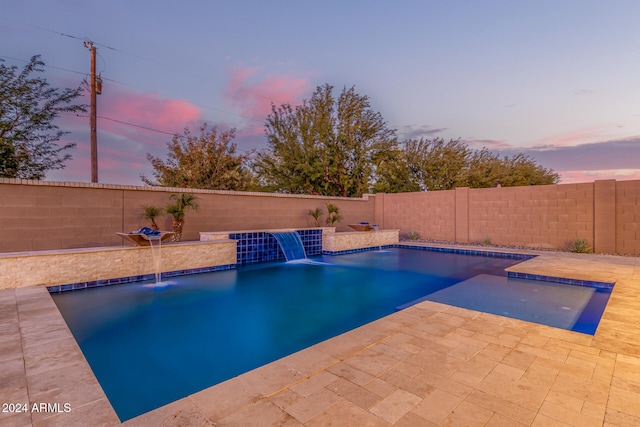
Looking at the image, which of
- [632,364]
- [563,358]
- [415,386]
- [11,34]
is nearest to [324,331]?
[415,386]

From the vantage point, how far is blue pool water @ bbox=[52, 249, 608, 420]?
2875mm

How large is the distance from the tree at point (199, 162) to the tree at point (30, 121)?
459cm

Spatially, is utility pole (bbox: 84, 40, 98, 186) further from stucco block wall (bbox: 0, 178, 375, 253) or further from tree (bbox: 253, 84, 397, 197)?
tree (bbox: 253, 84, 397, 197)

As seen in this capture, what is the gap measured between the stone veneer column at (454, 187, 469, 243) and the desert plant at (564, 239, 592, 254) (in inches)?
121

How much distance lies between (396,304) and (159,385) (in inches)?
136

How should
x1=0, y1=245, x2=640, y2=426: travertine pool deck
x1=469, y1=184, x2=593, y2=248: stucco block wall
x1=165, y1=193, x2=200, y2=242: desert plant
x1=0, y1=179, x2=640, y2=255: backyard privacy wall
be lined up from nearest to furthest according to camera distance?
x1=0, y1=245, x2=640, y2=426: travertine pool deck < x1=0, y1=179, x2=640, y2=255: backyard privacy wall < x1=165, y1=193, x2=200, y2=242: desert plant < x1=469, y1=184, x2=593, y2=248: stucco block wall

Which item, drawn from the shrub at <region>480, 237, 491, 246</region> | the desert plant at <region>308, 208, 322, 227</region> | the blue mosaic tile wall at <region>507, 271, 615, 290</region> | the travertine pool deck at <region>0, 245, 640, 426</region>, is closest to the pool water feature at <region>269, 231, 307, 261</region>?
the desert plant at <region>308, 208, 322, 227</region>

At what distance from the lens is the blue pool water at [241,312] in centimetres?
288

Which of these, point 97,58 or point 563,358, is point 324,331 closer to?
point 563,358

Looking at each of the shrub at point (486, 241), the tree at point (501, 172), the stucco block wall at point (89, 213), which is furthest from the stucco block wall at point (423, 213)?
the tree at point (501, 172)

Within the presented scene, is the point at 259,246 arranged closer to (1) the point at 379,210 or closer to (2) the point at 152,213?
(2) the point at 152,213

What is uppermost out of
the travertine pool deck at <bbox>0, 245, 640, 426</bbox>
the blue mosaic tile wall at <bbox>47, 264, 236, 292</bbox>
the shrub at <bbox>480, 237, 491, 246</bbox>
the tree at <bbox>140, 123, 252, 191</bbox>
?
the tree at <bbox>140, 123, 252, 191</bbox>

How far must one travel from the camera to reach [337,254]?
10070 mm

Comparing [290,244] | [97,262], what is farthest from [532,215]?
[97,262]
